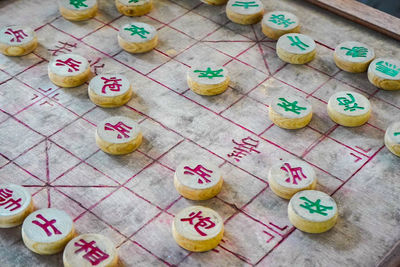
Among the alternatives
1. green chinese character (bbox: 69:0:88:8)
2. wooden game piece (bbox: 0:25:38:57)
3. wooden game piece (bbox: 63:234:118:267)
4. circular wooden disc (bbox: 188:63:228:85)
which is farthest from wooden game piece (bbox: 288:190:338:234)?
green chinese character (bbox: 69:0:88:8)

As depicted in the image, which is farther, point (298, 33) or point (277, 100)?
point (298, 33)

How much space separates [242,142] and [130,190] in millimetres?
629

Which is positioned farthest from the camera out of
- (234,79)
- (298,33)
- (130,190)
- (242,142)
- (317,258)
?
(298,33)

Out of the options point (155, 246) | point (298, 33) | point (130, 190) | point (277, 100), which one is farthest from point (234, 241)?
point (298, 33)

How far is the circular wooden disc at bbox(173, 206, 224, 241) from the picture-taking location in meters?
3.02

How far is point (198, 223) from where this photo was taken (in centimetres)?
308

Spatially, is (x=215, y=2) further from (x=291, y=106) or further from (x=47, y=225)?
(x=47, y=225)

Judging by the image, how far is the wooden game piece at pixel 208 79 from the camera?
3799mm

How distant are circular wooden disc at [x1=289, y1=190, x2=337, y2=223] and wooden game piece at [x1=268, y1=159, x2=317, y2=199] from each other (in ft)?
0.16

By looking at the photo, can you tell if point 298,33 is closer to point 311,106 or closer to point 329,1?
point 329,1

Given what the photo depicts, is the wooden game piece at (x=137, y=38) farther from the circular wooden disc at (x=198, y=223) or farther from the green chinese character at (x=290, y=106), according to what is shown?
the circular wooden disc at (x=198, y=223)

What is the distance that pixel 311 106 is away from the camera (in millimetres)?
3691

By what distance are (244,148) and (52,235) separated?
1.04 metres

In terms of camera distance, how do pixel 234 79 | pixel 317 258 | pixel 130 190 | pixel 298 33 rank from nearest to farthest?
pixel 317 258, pixel 130 190, pixel 234 79, pixel 298 33
